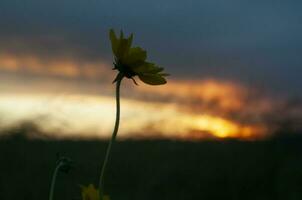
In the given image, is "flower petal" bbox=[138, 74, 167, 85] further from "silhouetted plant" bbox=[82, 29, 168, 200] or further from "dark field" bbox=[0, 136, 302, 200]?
"dark field" bbox=[0, 136, 302, 200]

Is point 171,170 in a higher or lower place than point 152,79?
higher

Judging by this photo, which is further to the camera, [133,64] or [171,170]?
[171,170]

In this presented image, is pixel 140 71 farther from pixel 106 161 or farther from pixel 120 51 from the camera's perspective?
pixel 106 161

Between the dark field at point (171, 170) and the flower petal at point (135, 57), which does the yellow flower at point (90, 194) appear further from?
the dark field at point (171, 170)

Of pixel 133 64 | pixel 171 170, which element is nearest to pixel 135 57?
pixel 133 64

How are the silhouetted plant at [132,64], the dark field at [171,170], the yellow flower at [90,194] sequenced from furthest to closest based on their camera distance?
the dark field at [171,170], the silhouetted plant at [132,64], the yellow flower at [90,194]

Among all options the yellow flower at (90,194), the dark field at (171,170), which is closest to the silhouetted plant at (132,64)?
the yellow flower at (90,194)

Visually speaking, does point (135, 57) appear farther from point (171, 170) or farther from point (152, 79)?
point (171, 170)
